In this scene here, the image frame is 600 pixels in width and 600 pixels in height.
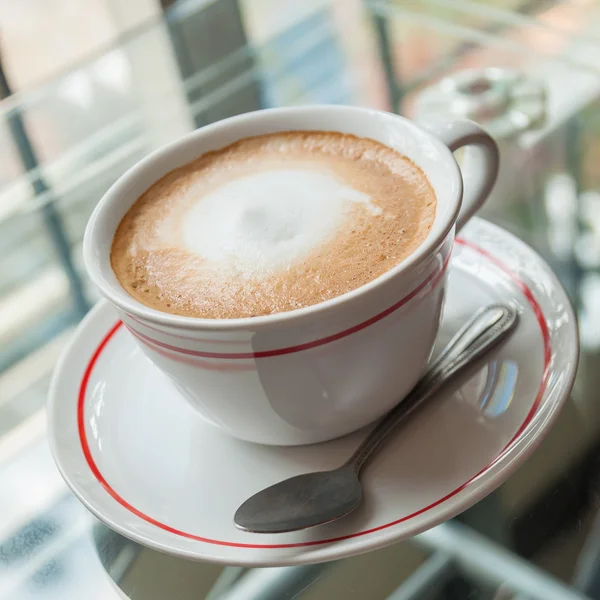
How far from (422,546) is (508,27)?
69cm

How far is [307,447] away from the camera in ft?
1.95

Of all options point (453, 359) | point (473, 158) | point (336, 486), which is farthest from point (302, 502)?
point (473, 158)

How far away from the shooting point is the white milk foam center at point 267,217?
1.92 ft

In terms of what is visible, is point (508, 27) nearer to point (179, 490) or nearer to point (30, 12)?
point (179, 490)

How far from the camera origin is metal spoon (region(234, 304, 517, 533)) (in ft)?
1.69

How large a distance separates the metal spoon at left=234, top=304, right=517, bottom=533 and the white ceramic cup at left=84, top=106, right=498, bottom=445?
15mm

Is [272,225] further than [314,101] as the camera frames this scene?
No

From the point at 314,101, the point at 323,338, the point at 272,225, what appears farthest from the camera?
the point at 314,101

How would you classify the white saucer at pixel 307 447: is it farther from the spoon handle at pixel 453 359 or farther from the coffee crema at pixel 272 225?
the coffee crema at pixel 272 225

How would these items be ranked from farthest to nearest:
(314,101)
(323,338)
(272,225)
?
(314,101)
(272,225)
(323,338)

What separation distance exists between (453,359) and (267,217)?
0.17 metres

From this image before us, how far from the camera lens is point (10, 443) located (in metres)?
0.70

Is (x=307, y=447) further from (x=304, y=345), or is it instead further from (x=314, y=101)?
(x=314, y=101)

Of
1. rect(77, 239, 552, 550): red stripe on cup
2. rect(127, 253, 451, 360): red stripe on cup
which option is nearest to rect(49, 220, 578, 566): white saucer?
rect(77, 239, 552, 550): red stripe on cup
